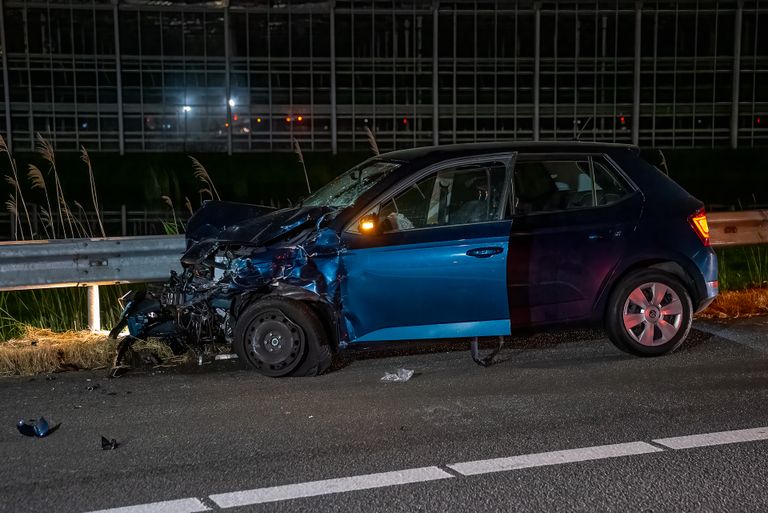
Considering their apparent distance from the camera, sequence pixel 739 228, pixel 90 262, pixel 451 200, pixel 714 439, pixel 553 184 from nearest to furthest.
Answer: pixel 714 439 < pixel 451 200 < pixel 553 184 < pixel 90 262 < pixel 739 228

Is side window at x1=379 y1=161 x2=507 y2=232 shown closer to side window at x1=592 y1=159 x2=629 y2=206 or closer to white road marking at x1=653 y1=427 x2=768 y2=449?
side window at x1=592 y1=159 x2=629 y2=206

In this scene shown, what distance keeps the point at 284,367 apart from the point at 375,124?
86.4 ft

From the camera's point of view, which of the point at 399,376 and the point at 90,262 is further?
the point at 90,262

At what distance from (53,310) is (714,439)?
5991 mm

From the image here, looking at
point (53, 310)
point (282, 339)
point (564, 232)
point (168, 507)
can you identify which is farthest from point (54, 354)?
point (564, 232)

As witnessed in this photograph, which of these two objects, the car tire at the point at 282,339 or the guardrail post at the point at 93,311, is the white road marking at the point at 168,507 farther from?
the guardrail post at the point at 93,311

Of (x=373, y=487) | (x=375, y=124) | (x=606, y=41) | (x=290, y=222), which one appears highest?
(x=606, y=41)

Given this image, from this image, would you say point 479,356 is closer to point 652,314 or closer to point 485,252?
point 485,252

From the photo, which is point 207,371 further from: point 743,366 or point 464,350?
point 743,366

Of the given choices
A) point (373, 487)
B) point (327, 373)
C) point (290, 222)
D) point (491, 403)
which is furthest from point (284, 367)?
point (373, 487)

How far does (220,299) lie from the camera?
282 inches

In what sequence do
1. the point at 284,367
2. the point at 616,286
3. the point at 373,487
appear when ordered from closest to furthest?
1. the point at 373,487
2. the point at 284,367
3. the point at 616,286

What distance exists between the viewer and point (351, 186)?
7.75 meters

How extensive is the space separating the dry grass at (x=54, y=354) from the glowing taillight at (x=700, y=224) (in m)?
4.12
